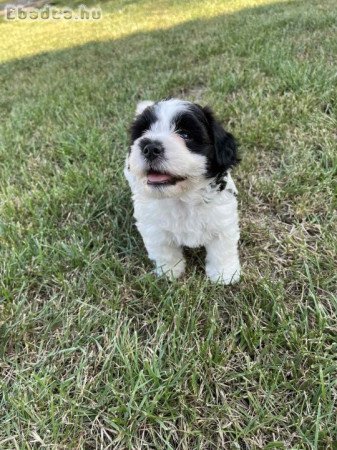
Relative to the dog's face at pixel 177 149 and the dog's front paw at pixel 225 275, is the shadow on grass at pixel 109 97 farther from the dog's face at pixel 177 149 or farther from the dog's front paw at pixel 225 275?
the dog's face at pixel 177 149

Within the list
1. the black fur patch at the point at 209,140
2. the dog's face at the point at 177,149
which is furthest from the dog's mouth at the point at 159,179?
the black fur patch at the point at 209,140

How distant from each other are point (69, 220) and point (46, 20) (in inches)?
548

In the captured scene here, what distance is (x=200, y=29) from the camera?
768 cm

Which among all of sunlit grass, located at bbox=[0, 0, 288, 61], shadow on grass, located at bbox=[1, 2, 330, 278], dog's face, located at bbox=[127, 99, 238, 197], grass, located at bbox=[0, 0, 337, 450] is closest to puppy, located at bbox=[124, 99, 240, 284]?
dog's face, located at bbox=[127, 99, 238, 197]

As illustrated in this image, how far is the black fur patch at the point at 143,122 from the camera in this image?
7.30 feet

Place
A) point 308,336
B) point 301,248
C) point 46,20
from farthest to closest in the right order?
point 46,20 < point 301,248 < point 308,336

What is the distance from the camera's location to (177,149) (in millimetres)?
2008

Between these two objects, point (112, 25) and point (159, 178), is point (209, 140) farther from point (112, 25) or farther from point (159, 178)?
point (112, 25)

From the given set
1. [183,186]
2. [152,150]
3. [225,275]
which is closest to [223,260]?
[225,275]

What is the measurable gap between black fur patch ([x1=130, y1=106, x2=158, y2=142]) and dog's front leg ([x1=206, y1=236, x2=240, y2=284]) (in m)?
0.70

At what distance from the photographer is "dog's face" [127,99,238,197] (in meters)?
2.02

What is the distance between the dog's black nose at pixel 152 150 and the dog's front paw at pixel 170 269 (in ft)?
2.30

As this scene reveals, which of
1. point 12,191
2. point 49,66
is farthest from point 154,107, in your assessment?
point 49,66

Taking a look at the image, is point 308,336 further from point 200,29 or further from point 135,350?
point 200,29
